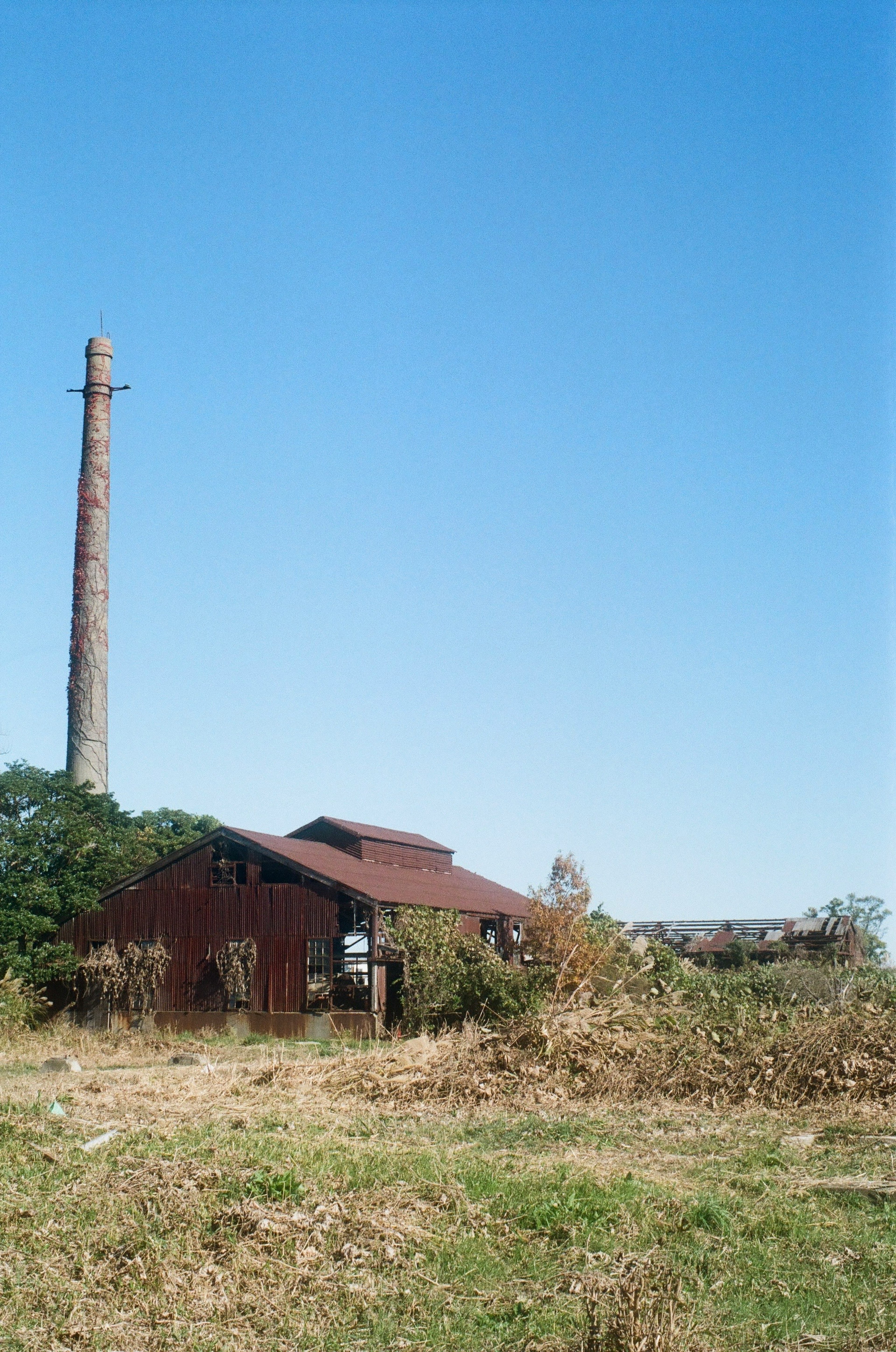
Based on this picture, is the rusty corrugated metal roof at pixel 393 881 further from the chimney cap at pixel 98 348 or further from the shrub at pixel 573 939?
the chimney cap at pixel 98 348

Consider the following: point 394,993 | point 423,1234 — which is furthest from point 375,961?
point 423,1234

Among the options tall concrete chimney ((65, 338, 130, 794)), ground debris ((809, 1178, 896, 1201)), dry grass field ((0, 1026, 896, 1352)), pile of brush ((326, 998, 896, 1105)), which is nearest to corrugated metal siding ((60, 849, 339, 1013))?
tall concrete chimney ((65, 338, 130, 794))

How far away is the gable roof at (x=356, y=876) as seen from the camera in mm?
28062

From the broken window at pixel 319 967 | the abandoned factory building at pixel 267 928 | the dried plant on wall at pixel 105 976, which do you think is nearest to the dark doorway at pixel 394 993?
the abandoned factory building at pixel 267 928

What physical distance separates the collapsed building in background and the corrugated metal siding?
15.9 m

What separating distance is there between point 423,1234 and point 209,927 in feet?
71.7

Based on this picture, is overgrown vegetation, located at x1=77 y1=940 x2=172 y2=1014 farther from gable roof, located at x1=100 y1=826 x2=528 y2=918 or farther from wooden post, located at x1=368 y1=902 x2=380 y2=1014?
wooden post, located at x1=368 y1=902 x2=380 y2=1014

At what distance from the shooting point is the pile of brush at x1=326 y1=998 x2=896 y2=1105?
1500 cm

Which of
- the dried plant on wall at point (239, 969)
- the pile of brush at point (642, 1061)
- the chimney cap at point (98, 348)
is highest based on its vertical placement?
the chimney cap at point (98, 348)

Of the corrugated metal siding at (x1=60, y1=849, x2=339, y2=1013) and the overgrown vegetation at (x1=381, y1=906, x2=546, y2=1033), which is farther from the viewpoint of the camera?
the corrugated metal siding at (x1=60, y1=849, x2=339, y2=1013)

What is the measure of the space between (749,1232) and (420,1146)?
169 inches

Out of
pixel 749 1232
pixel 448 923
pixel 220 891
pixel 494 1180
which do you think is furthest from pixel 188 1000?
pixel 749 1232

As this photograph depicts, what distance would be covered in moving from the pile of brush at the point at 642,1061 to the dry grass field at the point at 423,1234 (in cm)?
179

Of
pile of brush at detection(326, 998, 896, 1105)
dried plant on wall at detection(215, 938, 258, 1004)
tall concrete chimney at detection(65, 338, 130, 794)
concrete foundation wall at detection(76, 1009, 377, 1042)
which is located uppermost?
tall concrete chimney at detection(65, 338, 130, 794)
